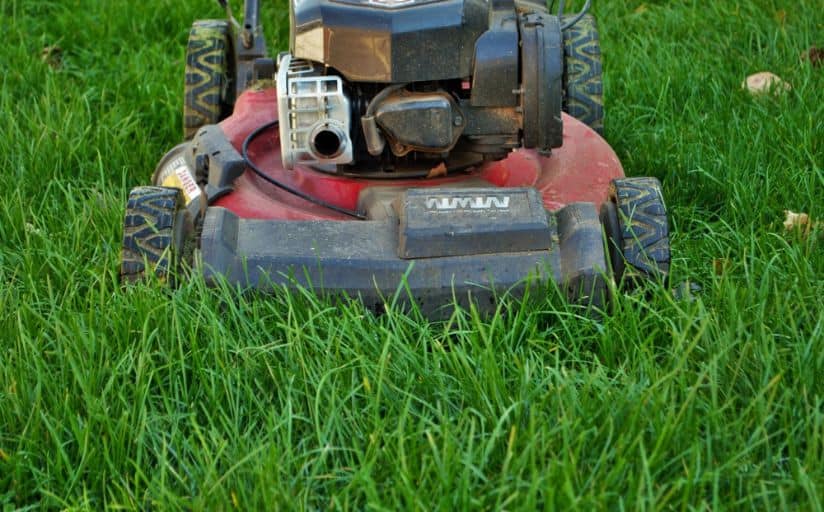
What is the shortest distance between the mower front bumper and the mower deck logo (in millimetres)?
81

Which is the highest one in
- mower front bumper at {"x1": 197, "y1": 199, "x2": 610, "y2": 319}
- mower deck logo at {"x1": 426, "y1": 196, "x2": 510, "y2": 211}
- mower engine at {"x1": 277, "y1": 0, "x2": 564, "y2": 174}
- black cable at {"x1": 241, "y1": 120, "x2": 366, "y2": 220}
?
mower engine at {"x1": 277, "y1": 0, "x2": 564, "y2": 174}

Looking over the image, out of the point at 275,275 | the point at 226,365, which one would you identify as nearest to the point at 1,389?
the point at 226,365

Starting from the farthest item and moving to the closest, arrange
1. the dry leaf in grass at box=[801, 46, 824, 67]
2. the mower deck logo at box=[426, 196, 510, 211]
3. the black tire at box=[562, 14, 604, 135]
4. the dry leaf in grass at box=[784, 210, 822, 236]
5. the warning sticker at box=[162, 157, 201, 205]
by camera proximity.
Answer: the dry leaf in grass at box=[801, 46, 824, 67], the black tire at box=[562, 14, 604, 135], the warning sticker at box=[162, 157, 201, 205], the dry leaf in grass at box=[784, 210, 822, 236], the mower deck logo at box=[426, 196, 510, 211]

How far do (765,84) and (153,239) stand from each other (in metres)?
2.29

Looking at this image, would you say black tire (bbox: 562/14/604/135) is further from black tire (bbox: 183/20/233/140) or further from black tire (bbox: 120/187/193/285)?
black tire (bbox: 120/187/193/285)

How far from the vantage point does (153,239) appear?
2.74 metres

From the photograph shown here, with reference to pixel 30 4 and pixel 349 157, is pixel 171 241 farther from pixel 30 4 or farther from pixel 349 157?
pixel 30 4

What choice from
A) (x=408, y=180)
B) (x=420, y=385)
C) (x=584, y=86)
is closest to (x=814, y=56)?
(x=584, y=86)

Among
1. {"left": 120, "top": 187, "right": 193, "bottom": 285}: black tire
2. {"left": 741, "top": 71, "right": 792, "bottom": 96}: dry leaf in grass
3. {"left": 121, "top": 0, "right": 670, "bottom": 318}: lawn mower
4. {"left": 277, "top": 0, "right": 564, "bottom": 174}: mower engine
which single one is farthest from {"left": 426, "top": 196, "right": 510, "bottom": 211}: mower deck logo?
{"left": 741, "top": 71, "right": 792, "bottom": 96}: dry leaf in grass

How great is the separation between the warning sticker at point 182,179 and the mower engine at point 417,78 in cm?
41

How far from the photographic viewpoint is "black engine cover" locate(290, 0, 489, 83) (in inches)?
116

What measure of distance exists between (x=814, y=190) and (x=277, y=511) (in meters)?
2.00

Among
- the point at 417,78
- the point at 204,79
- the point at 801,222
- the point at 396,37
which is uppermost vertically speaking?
the point at 396,37

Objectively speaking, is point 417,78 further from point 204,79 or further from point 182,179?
point 204,79
